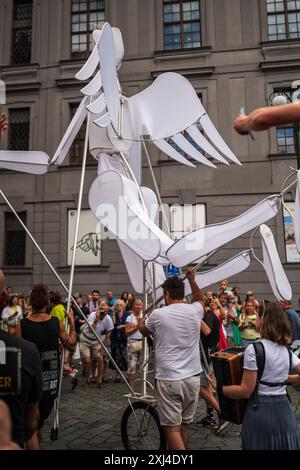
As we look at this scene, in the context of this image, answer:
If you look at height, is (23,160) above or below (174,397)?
above

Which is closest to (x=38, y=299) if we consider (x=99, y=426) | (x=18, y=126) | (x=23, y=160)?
(x=23, y=160)

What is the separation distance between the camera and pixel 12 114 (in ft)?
58.0

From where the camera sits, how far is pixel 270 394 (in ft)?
9.05

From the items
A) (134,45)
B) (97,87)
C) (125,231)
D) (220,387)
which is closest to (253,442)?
(220,387)

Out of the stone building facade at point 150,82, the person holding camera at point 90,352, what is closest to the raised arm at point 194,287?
the person holding camera at point 90,352

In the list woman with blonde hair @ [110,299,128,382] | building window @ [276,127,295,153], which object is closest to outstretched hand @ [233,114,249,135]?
woman with blonde hair @ [110,299,128,382]

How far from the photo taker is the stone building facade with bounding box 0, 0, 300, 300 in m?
15.4

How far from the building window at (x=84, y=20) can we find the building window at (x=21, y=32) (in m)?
1.94

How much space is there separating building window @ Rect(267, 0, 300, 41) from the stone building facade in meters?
0.05

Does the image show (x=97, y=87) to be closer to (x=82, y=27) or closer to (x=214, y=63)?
(x=214, y=63)

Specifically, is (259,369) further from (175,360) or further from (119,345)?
(119,345)

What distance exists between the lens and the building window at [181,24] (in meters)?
16.8

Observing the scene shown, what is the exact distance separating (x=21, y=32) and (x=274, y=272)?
17.6 m

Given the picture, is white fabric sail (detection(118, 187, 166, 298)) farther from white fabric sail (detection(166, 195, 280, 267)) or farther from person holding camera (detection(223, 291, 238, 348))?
person holding camera (detection(223, 291, 238, 348))
